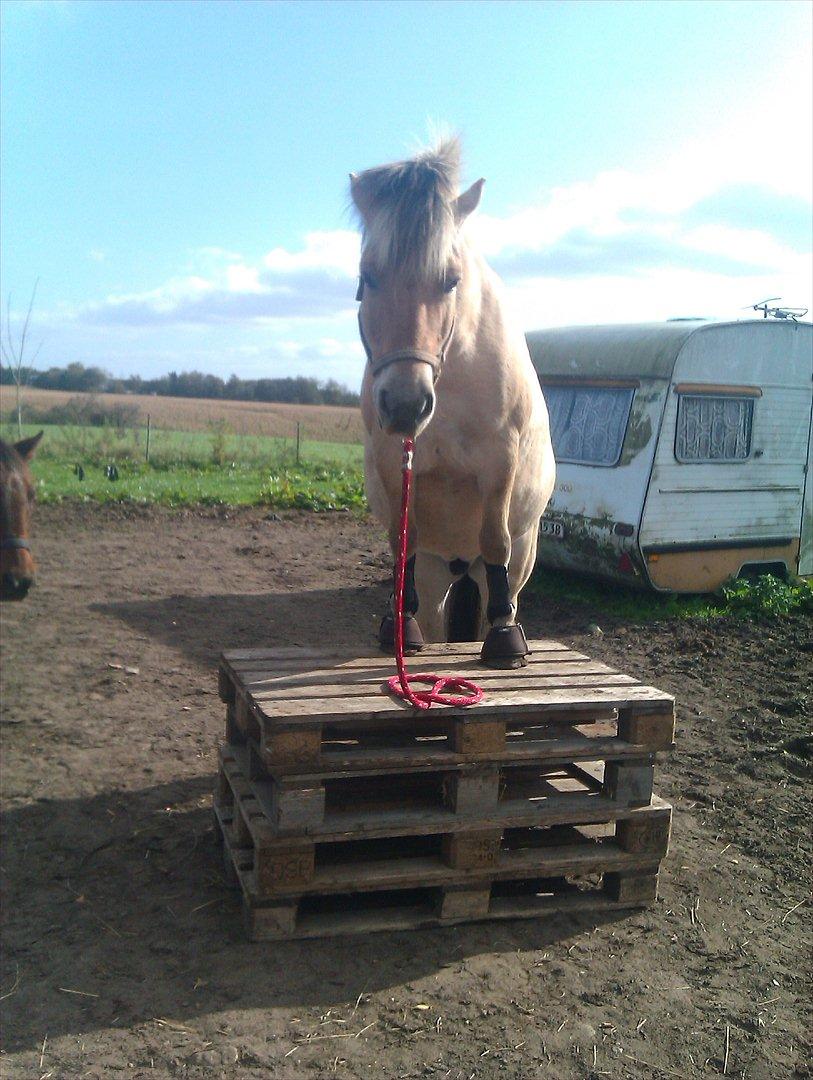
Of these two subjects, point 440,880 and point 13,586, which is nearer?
point 440,880

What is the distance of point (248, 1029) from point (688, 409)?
24.5 feet

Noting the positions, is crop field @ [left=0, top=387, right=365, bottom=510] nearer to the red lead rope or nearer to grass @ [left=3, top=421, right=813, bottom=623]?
grass @ [left=3, top=421, right=813, bottom=623]

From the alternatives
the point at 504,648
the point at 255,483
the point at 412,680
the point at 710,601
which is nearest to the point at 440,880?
the point at 412,680

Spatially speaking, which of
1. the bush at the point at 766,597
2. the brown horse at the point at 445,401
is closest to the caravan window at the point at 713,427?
the bush at the point at 766,597

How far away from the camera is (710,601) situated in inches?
364

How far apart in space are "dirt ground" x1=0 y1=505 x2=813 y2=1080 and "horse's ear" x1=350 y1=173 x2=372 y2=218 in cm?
276

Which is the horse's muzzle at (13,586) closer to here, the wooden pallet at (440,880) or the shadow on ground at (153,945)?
the shadow on ground at (153,945)

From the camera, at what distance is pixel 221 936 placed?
334 cm

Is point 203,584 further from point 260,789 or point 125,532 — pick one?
point 260,789

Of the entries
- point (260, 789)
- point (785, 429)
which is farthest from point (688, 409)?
point (260, 789)

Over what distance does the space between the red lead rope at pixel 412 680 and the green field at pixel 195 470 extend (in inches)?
439

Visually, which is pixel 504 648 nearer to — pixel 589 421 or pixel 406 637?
pixel 406 637

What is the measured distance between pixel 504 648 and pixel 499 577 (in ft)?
1.04

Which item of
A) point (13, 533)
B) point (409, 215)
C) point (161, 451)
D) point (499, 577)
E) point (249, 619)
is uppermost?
point (409, 215)
